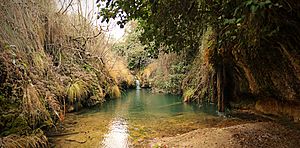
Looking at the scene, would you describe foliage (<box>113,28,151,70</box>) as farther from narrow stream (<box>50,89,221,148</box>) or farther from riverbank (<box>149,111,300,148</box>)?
riverbank (<box>149,111,300,148</box>)

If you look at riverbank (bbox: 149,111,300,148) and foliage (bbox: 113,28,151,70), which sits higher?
foliage (bbox: 113,28,151,70)

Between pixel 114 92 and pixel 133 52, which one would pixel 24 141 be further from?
pixel 133 52

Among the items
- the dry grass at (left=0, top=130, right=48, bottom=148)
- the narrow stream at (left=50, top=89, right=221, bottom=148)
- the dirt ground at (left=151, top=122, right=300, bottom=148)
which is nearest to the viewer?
the dry grass at (left=0, top=130, right=48, bottom=148)

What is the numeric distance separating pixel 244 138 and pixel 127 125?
3.71 metres

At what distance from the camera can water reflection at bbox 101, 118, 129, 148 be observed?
18.1 ft

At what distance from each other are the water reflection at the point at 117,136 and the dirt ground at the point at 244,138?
0.77 m

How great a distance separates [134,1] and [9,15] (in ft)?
11.1

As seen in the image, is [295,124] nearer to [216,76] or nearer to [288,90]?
[288,90]

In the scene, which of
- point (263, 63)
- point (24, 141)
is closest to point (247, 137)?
point (263, 63)

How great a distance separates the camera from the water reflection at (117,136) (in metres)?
5.53

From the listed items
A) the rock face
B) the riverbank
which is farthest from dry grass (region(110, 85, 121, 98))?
the riverbank

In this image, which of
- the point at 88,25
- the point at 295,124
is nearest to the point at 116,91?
the point at 88,25

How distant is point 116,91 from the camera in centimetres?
1377

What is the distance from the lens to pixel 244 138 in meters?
4.63
